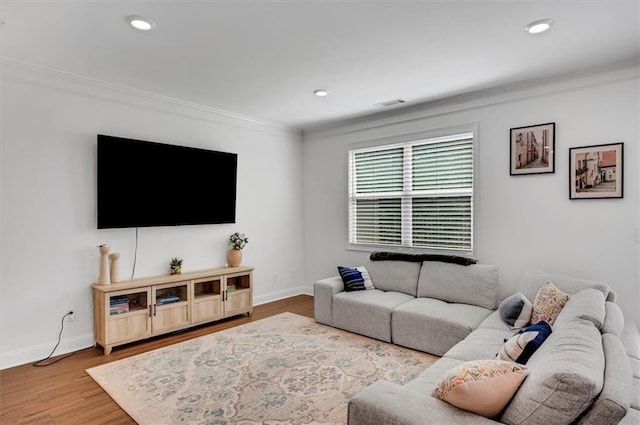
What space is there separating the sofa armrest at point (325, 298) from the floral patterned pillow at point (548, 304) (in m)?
2.02

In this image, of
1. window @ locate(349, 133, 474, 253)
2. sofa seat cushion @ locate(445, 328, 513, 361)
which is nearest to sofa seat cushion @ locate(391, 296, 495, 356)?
sofa seat cushion @ locate(445, 328, 513, 361)

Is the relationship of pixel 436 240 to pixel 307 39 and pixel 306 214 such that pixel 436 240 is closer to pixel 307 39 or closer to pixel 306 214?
pixel 306 214

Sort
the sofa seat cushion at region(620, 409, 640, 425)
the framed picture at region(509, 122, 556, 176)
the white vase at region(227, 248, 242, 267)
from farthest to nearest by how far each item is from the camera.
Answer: the white vase at region(227, 248, 242, 267), the framed picture at region(509, 122, 556, 176), the sofa seat cushion at region(620, 409, 640, 425)

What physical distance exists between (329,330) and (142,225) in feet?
7.75

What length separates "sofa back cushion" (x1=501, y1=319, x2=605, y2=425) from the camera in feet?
3.90

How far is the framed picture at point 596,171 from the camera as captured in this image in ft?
10.6

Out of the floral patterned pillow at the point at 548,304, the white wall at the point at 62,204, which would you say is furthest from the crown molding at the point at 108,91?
→ the floral patterned pillow at the point at 548,304

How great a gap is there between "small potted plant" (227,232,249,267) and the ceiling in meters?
1.88

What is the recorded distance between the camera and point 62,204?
3.48 m

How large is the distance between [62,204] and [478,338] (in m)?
3.92

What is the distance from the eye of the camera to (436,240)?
446 centimetres

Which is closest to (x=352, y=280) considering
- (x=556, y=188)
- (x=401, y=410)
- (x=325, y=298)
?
(x=325, y=298)

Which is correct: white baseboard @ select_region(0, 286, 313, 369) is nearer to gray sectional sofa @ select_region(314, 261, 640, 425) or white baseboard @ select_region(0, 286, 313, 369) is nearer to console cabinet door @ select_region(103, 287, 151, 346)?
console cabinet door @ select_region(103, 287, 151, 346)

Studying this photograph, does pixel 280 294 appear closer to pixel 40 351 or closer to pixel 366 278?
pixel 366 278
